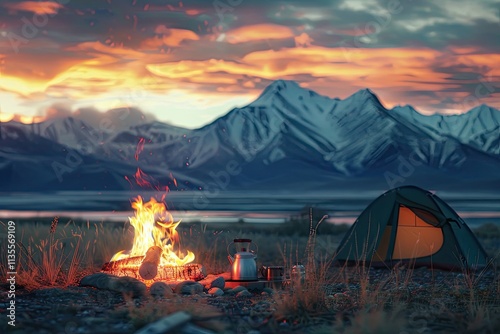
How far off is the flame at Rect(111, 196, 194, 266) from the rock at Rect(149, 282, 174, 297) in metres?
1.42

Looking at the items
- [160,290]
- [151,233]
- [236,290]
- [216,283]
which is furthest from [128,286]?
[151,233]

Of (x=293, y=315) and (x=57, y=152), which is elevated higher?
(x=57, y=152)

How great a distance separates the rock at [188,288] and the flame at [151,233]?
1.10 m

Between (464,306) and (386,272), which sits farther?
(386,272)

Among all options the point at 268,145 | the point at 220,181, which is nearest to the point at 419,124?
the point at 268,145

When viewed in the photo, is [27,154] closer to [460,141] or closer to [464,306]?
[460,141]

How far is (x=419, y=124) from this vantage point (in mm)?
127625

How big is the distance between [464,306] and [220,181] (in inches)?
Result: 3750

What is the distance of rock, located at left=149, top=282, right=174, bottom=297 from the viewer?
10375 millimetres

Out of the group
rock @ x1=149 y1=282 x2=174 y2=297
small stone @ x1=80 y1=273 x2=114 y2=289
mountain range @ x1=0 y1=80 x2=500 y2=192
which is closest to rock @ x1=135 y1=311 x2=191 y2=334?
rock @ x1=149 y1=282 x2=174 y2=297

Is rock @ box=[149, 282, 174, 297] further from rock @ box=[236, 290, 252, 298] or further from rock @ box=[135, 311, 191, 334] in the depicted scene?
rock @ box=[135, 311, 191, 334]

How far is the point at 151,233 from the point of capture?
484 inches

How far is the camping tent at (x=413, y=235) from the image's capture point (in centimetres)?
1459

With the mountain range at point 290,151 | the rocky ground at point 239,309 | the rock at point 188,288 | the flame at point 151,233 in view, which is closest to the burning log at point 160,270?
the flame at point 151,233
